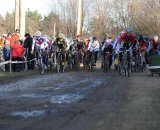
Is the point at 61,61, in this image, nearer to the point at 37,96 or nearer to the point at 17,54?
the point at 17,54

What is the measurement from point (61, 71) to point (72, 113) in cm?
1497

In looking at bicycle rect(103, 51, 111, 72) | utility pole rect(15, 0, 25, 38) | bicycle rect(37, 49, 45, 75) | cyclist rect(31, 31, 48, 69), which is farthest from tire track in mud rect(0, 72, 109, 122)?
utility pole rect(15, 0, 25, 38)

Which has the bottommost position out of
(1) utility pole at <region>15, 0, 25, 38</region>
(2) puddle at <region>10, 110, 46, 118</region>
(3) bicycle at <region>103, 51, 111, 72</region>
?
(2) puddle at <region>10, 110, 46, 118</region>

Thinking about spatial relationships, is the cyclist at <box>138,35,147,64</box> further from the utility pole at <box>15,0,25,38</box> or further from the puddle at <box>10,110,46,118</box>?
the puddle at <box>10,110,46,118</box>

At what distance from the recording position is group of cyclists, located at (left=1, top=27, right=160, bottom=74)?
2166 cm

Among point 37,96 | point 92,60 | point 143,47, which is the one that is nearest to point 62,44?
point 92,60

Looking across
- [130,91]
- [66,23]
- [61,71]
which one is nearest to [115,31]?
[66,23]

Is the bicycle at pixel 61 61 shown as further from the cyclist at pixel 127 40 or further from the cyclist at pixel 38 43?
the cyclist at pixel 127 40

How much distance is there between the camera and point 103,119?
886 cm

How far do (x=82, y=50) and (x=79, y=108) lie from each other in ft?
62.3

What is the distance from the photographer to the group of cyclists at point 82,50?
2166 cm

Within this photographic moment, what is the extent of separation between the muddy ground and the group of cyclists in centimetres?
692

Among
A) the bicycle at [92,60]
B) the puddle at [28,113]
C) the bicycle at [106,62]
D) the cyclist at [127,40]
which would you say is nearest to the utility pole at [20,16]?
the bicycle at [92,60]

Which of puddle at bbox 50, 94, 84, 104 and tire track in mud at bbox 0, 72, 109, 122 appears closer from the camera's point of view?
tire track in mud at bbox 0, 72, 109, 122
